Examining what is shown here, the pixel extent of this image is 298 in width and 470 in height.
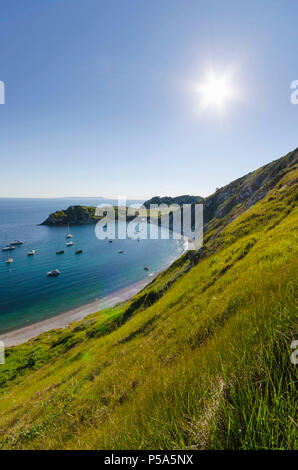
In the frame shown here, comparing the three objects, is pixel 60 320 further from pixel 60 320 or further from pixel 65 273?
pixel 65 273

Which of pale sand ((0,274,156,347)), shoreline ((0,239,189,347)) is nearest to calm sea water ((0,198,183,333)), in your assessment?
shoreline ((0,239,189,347))

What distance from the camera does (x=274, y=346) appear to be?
2.41 meters

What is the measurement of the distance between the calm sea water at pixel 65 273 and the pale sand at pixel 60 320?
266 centimetres

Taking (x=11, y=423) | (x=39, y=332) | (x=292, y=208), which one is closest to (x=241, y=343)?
(x=11, y=423)

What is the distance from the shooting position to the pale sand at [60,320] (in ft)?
127

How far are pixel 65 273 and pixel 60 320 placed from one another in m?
33.8

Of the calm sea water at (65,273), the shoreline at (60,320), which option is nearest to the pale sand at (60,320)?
the shoreline at (60,320)

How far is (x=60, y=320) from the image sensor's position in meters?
45.6

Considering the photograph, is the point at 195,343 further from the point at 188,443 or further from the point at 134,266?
the point at 134,266

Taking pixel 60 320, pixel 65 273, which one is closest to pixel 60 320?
pixel 60 320

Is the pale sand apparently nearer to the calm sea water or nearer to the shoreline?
the shoreline

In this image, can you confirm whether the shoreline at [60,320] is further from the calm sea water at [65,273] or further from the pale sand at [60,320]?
the calm sea water at [65,273]

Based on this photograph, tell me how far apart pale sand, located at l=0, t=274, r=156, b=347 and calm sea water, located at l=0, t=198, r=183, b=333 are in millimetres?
2662

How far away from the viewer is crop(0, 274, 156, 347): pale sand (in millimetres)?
38844
